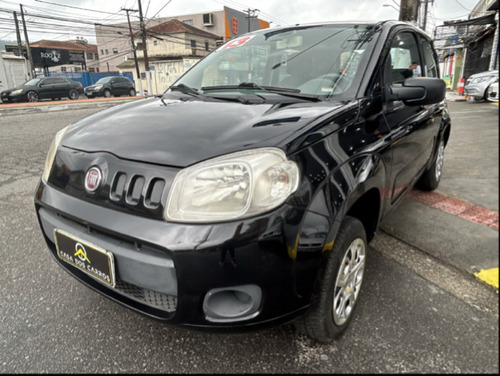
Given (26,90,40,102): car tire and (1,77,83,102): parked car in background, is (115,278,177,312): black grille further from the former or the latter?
(26,90,40,102): car tire

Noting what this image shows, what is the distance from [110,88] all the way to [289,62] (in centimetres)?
2216

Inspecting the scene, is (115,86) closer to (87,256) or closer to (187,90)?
(187,90)

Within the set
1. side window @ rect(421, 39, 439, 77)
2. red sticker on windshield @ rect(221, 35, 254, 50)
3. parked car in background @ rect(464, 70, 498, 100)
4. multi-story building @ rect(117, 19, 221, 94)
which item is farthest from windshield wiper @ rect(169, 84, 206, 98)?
multi-story building @ rect(117, 19, 221, 94)

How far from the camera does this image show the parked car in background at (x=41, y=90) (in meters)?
17.7

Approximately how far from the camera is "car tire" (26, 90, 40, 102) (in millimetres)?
18163

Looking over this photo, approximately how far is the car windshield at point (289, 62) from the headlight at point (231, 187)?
33.6 inches

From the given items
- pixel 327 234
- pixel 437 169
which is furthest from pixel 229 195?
pixel 437 169

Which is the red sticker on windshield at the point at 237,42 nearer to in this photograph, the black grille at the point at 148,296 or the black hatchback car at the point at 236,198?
the black hatchback car at the point at 236,198

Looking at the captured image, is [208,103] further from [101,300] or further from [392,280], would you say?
Result: [392,280]

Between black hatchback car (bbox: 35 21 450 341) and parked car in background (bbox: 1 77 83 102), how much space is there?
19.5 m

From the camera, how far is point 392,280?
2.21 m

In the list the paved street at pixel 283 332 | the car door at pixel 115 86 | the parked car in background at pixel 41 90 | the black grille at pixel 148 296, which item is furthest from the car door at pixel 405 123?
the car door at pixel 115 86

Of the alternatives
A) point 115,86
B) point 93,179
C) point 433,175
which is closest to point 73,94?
point 115,86

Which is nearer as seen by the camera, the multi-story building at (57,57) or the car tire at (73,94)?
the car tire at (73,94)
